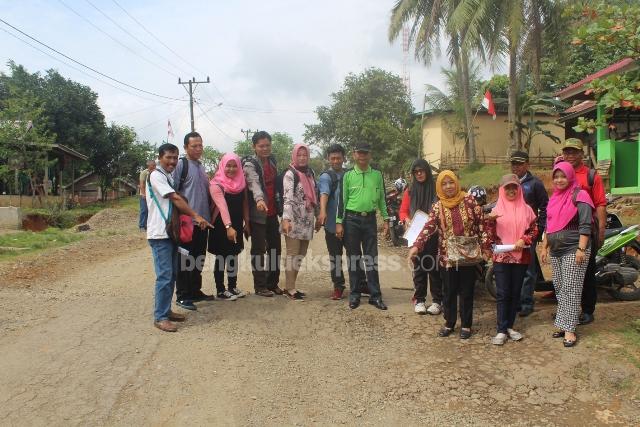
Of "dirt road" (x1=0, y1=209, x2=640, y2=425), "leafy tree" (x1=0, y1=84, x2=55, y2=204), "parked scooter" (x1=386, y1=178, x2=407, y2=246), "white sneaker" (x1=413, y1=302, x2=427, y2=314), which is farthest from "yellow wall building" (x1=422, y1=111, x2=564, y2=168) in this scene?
"dirt road" (x1=0, y1=209, x2=640, y2=425)

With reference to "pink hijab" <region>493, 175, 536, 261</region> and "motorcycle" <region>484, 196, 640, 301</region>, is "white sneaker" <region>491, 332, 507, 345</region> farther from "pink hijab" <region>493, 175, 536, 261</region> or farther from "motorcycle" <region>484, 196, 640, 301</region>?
"motorcycle" <region>484, 196, 640, 301</region>

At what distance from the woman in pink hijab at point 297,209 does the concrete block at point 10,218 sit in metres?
13.8

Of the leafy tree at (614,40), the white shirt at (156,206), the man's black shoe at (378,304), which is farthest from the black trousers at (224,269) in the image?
the leafy tree at (614,40)

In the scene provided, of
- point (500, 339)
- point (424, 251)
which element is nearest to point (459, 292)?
point (500, 339)

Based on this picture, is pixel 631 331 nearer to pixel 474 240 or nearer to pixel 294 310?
pixel 474 240

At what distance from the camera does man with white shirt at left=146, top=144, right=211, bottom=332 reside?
4512 mm

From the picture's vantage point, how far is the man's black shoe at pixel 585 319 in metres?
4.58

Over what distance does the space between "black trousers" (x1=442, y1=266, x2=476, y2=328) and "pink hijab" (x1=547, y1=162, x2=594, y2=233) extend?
31.1 inches

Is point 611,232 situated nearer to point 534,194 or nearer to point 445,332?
point 534,194

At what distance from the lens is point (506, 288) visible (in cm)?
444

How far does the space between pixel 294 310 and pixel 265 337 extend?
72 cm

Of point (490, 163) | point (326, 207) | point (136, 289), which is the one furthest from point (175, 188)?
point (490, 163)

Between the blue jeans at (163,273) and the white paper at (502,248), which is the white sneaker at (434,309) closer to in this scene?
the white paper at (502,248)

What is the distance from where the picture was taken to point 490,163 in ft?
76.1
